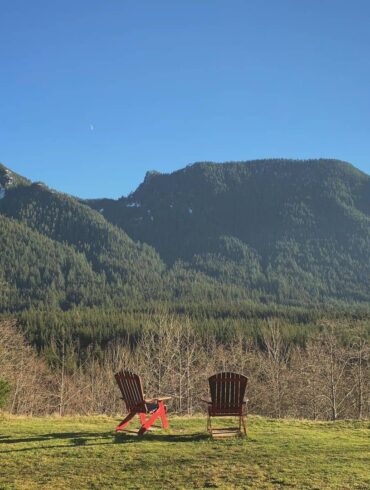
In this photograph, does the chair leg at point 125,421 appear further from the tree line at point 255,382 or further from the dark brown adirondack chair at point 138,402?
the tree line at point 255,382

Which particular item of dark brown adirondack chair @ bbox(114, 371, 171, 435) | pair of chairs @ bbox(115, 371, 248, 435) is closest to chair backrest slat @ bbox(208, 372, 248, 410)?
Result: pair of chairs @ bbox(115, 371, 248, 435)

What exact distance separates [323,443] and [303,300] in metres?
187

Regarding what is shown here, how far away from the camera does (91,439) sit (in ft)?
37.2

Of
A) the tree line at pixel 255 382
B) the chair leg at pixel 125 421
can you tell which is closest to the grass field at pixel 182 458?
the chair leg at pixel 125 421

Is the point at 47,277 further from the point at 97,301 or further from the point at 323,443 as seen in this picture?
the point at 323,443

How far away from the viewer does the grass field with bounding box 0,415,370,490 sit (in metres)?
7.58

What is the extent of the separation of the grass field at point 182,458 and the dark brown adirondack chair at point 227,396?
1.91 ft

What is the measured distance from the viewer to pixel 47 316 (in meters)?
120

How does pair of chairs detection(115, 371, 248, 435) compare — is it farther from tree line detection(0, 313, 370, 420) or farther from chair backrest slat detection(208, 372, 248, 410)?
tree line detection(0, 313, 370, 420)

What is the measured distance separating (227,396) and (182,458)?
2832mm

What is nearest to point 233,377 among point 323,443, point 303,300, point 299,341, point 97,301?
point 323,443

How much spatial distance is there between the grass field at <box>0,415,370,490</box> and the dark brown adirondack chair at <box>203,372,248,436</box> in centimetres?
58

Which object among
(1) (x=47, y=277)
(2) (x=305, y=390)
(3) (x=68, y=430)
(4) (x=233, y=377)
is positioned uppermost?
(1) (x=47, y=277)

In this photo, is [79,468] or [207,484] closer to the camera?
[207,484]
